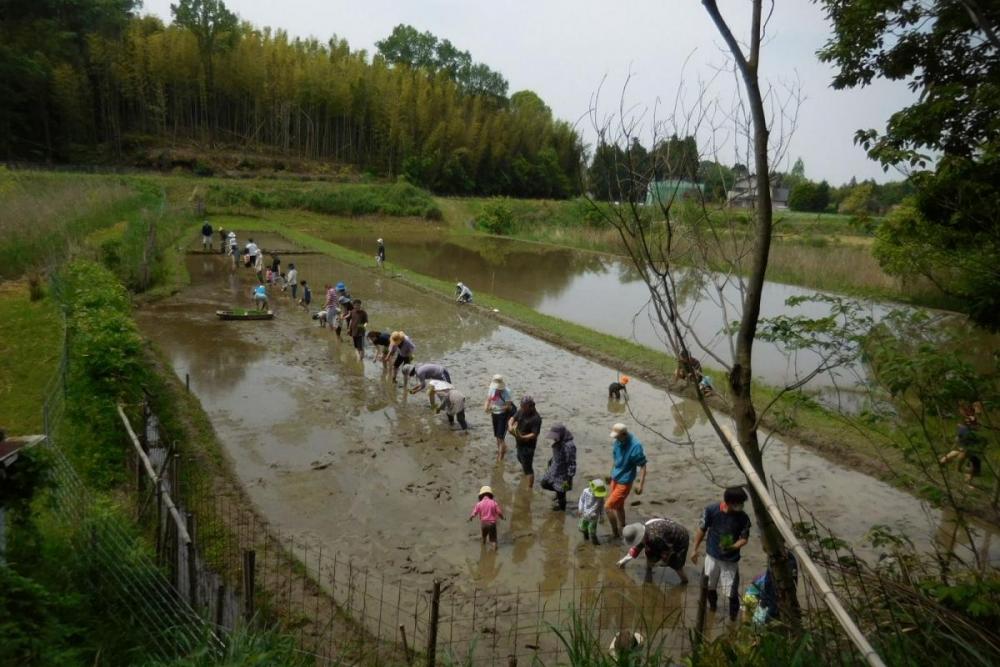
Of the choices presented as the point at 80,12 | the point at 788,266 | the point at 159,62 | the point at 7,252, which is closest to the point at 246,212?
the point at 159,62

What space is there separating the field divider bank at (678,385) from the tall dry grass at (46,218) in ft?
31.8

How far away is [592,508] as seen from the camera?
7336 mm

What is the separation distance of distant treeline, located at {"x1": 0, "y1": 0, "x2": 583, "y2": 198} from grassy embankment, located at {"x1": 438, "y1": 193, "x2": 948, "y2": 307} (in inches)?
351

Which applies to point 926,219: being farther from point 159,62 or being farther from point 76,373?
point 159,62

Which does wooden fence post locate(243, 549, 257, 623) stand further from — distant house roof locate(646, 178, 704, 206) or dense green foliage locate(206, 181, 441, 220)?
dense green foliage locate(206, 181, 441, 220)

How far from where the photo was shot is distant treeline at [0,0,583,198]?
155 feet

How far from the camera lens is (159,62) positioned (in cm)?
5209

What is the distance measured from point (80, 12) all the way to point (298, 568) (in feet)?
198

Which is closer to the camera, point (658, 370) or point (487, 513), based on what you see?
point (487, 513)

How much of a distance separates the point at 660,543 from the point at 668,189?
13.6 ft

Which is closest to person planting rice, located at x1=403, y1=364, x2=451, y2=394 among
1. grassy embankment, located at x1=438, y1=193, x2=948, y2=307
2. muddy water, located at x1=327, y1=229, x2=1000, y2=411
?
muddy water, located at x1=327, y1=229, x2=1000, y2=411

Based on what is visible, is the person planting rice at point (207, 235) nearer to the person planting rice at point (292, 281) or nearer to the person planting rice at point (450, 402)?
the person planting rice at point (292, 281)

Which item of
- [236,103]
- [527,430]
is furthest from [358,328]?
[236,103]

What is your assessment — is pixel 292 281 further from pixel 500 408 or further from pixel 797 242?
pixel 797 242
